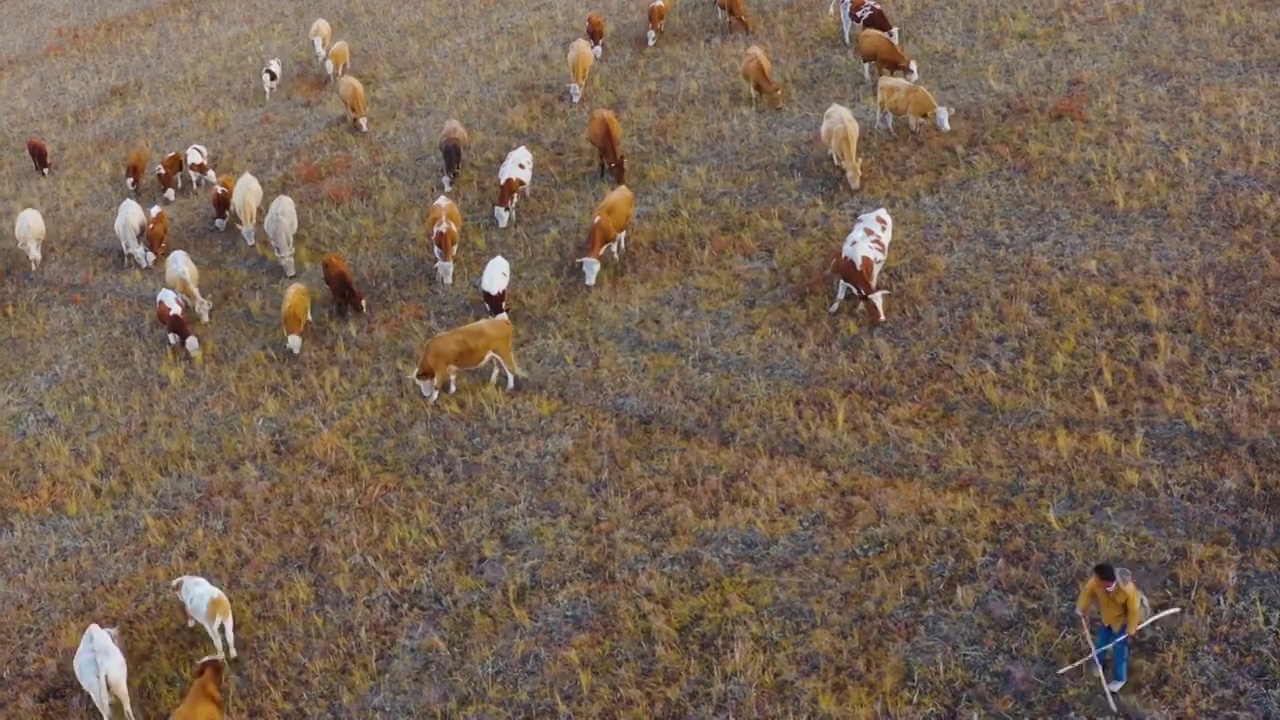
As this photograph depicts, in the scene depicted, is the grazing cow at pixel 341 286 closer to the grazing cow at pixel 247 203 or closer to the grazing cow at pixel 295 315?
the grazing cow at pixel 295 315

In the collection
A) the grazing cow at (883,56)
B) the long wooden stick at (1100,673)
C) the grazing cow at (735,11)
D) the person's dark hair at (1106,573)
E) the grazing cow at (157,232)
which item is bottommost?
the long wooden stick at (1100,673)

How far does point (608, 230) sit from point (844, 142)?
4.78 m

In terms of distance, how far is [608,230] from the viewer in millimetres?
16906

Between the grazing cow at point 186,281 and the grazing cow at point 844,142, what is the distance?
1155cm

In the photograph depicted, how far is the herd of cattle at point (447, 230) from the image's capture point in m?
10.6

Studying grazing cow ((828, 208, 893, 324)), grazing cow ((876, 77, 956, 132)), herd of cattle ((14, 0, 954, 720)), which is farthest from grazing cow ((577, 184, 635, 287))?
grazing cow ((876, 77, 956, 132))

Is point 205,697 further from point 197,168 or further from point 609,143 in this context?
point 197,168

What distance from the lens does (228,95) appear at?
27.3 meters

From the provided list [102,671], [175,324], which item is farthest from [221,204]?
[102,671]

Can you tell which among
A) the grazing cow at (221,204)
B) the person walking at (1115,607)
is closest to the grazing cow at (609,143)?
the grazing cow at (221,204)

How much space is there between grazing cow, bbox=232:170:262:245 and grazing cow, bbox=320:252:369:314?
12.4ft

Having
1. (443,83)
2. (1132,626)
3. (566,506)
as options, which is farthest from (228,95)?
(1132,626)

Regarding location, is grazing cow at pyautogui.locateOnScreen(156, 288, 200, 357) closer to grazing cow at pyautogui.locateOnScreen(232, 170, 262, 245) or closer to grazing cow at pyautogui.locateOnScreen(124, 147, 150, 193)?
grazing cow at pyautogui.locateOnScreen(232, 170, 262, 245)

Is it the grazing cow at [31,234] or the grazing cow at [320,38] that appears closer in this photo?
the grazing cow at [31,234]
